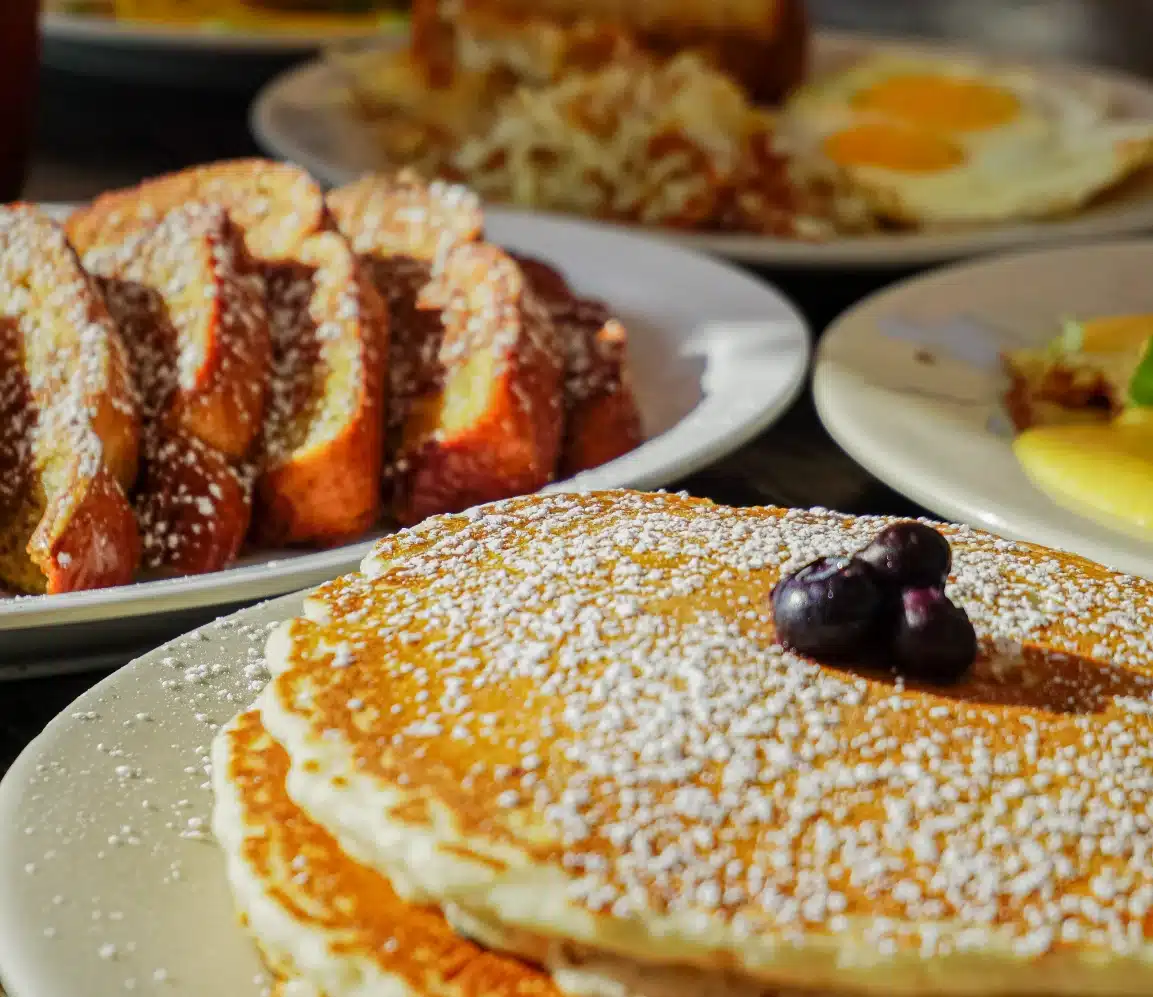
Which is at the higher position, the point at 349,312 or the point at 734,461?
the point at 349,312

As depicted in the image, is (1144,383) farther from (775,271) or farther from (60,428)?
(60,428)

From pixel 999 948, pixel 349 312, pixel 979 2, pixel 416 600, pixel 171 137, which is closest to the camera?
pixel 999 948

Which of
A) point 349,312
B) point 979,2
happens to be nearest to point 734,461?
point 349,312

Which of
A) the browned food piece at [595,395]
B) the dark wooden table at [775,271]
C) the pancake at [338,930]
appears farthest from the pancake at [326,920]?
the browned food piece at [595,395]

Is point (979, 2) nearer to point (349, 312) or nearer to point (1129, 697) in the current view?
point (349, 312)

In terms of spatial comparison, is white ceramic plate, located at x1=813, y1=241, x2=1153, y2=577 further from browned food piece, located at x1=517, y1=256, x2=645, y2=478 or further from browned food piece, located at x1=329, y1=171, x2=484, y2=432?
browned food piece, located at x1=329, y1=171, x2=484, y2=432

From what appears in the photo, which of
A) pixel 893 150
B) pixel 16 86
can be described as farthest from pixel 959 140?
pixel 16 86

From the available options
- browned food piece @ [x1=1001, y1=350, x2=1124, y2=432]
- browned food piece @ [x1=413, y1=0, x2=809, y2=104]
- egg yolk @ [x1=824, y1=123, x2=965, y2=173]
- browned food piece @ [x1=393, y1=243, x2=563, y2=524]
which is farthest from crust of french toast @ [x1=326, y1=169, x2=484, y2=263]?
egg yolk @ [x1=824, y1=123, x2=965, y2=173]
